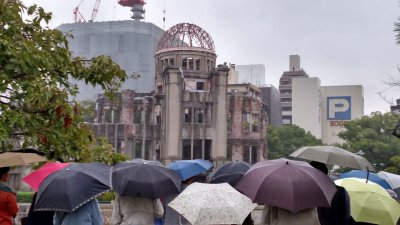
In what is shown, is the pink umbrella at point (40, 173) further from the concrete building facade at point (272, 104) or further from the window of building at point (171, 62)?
the concrete building facade at point (272, 104)

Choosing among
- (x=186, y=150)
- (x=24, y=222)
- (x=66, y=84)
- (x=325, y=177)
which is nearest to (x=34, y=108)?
(x=66, y=84)

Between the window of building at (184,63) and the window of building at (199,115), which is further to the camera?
the window of building at (184,63)

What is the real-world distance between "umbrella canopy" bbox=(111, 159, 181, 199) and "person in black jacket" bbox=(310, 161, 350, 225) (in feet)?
6.53

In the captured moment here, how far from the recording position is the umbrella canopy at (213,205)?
5.93 meters

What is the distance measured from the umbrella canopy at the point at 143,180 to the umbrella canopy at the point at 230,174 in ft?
6.73

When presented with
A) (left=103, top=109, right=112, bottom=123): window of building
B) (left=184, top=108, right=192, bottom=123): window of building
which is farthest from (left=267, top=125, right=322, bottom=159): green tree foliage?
(left=184, top=108, right=192, bottom=123): window of building

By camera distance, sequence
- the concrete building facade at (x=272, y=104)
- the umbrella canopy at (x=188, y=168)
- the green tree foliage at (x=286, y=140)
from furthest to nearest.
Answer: the concrete building facade at (x=272, y=104) → the green tree foliage at (x=286, y=140) → the umbrella canopy at (x=188, y=168)

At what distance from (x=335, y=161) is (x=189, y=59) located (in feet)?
124

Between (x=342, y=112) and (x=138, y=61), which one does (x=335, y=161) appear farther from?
(x=342, y=112)

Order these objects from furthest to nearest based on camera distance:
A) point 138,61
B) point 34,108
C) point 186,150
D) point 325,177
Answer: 1. point 138,61
2. point 186,150
3. point 34,108
4. point 325,177

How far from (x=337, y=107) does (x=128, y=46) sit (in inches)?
1563

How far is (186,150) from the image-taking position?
44.1 m

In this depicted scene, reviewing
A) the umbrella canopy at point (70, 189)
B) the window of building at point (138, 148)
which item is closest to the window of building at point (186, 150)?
the window of building at point (138, 148)

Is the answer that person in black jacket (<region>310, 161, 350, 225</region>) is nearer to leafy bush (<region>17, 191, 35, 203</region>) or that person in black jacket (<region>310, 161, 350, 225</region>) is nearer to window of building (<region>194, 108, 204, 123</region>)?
leafy bush (<region>17, 191, 35, 203</region>)
